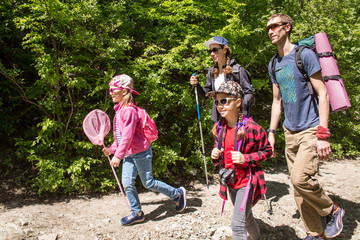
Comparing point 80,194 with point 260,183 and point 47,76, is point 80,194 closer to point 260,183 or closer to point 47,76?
point 47,76

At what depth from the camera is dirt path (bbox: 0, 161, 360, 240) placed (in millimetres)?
3635

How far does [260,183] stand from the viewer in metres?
2.76

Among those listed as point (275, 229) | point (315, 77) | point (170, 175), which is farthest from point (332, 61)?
point (170, 175)

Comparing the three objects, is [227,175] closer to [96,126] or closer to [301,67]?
[301,67]

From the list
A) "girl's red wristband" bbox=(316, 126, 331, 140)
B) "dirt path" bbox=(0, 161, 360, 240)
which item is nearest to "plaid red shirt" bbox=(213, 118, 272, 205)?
"girl's red wristband" bbox=(316, 126, 331, 140)

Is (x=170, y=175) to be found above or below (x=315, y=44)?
below

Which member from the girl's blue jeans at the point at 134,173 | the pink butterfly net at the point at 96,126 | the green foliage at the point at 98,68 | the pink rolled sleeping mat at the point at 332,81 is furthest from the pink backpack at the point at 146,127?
the pink rolled sleeping mat at the point at 332,81

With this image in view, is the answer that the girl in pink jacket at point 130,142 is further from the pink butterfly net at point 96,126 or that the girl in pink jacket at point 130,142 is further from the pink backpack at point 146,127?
the pink butterfly net at point 96,126

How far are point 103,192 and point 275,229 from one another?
314 cm

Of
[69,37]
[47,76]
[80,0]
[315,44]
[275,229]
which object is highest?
[80,0]

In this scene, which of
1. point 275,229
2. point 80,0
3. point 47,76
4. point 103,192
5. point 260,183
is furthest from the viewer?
point 103,192

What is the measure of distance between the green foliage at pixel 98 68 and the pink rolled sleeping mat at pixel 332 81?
2774 millimetres

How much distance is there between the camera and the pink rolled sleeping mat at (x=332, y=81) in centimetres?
295

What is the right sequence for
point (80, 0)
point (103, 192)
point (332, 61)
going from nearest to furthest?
point (332, 61) < point (80, 0) < point (103, 192)
